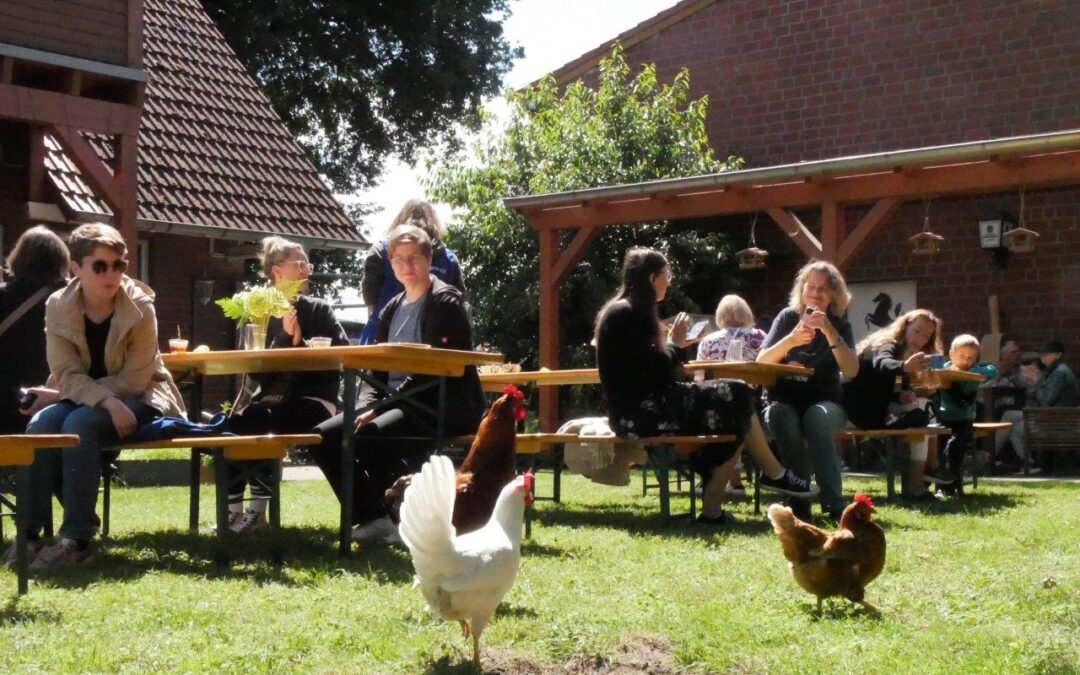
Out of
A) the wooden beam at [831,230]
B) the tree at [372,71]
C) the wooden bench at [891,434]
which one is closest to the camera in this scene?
the wooden bench at [891,434]

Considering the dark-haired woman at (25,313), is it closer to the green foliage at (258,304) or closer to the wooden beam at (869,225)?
the green foliage at (258,304)

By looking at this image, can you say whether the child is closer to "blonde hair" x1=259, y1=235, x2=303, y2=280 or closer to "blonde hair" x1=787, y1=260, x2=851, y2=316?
"blonde hair" x1=787, y1=260, x2=851, y2=316

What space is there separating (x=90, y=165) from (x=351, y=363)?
7850mm

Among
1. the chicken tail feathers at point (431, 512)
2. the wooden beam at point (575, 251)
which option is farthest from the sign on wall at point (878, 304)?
the chicken tail feathers at point (431, 512)

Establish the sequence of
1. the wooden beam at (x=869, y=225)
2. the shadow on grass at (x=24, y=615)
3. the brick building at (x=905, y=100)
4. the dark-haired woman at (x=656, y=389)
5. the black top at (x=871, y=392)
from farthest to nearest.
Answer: the brick building at (x=905, y=100) < the wooden beam at (x=869, y=225) < the black top at (x=871, y=392) < the dark-haired woman at (x=656, y=389) < the shadow on grass at (x=24, y=615)

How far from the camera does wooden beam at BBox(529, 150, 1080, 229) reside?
12781 millimetres

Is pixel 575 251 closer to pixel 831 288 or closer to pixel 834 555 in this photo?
pixel 831 288

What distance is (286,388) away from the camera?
7301 millimetres

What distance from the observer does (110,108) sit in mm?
13234

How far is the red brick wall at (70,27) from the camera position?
13.0 metres

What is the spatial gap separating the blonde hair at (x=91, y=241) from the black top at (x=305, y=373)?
4.40 feet

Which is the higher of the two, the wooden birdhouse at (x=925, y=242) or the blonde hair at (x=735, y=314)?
the wooden birdhouse at (x=925, y=242)

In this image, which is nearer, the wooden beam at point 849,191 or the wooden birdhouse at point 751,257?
the wooden beam at point 849,191

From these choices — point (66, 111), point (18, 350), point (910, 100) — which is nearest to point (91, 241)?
point (18, 350)
